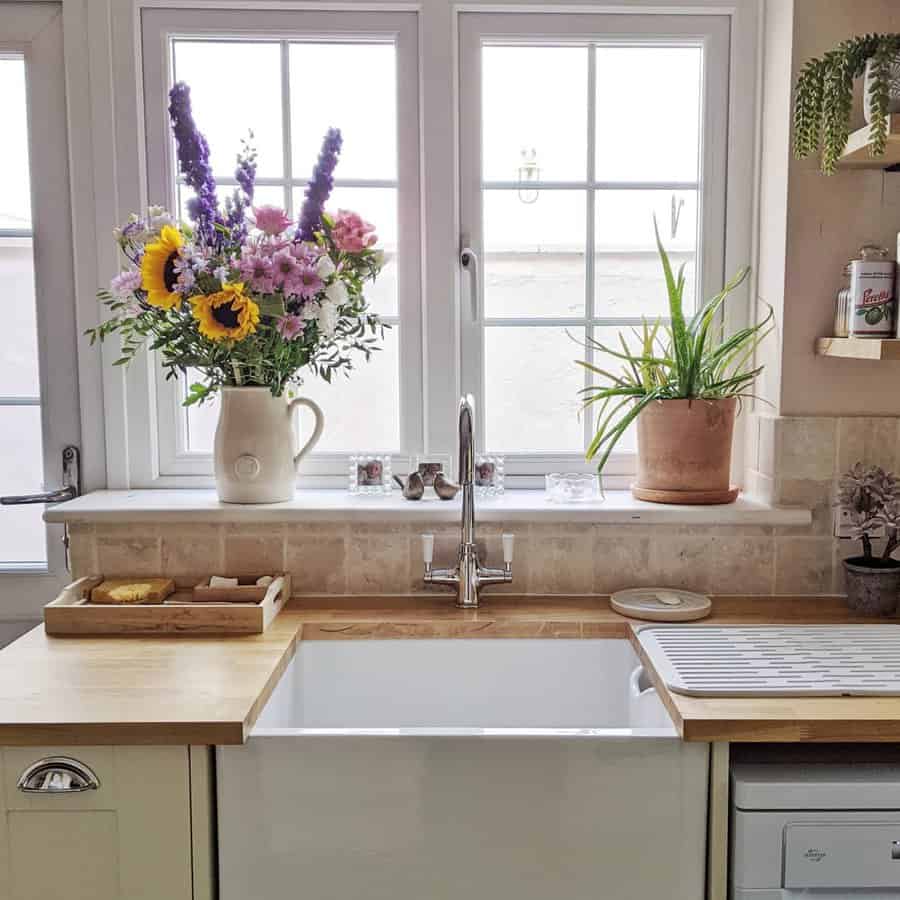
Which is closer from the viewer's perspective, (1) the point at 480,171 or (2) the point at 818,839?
(2) the point at 818,839

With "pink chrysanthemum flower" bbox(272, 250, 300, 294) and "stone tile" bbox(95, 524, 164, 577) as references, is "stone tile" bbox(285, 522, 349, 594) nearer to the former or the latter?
"stone tile" bbox(95, 524, 164, 577)

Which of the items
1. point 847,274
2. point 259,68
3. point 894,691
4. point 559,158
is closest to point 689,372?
point 847,274

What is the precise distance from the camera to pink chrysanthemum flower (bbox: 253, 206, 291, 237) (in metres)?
1.79

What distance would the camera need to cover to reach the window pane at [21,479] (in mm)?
2160

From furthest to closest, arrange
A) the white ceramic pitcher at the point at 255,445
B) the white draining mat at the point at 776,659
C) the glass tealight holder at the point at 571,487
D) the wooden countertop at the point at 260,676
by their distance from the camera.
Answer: the glass tealight holder at the point at 571,487, the white ceramic pitcher at the point at 255,445, the white draining mat at the point at 776,659, the wooden countertop at the point at 260,676

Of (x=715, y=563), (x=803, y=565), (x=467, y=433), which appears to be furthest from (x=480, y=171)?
(x=803, y=565)

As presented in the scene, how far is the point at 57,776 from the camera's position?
137cm

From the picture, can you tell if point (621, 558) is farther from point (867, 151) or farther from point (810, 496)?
point (867, 151)

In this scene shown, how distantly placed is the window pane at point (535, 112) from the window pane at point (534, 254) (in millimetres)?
58

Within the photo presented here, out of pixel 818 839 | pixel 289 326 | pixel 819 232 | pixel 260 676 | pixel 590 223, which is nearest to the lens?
pixel 818 839

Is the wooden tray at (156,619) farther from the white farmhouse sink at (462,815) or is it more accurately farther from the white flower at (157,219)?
the white flower at (157,219)

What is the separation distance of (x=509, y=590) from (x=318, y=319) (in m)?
0.68

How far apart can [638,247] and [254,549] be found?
3.47ft

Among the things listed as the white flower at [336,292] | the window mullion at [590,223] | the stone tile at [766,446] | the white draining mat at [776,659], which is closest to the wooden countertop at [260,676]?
the white draining mat at [776,659]
